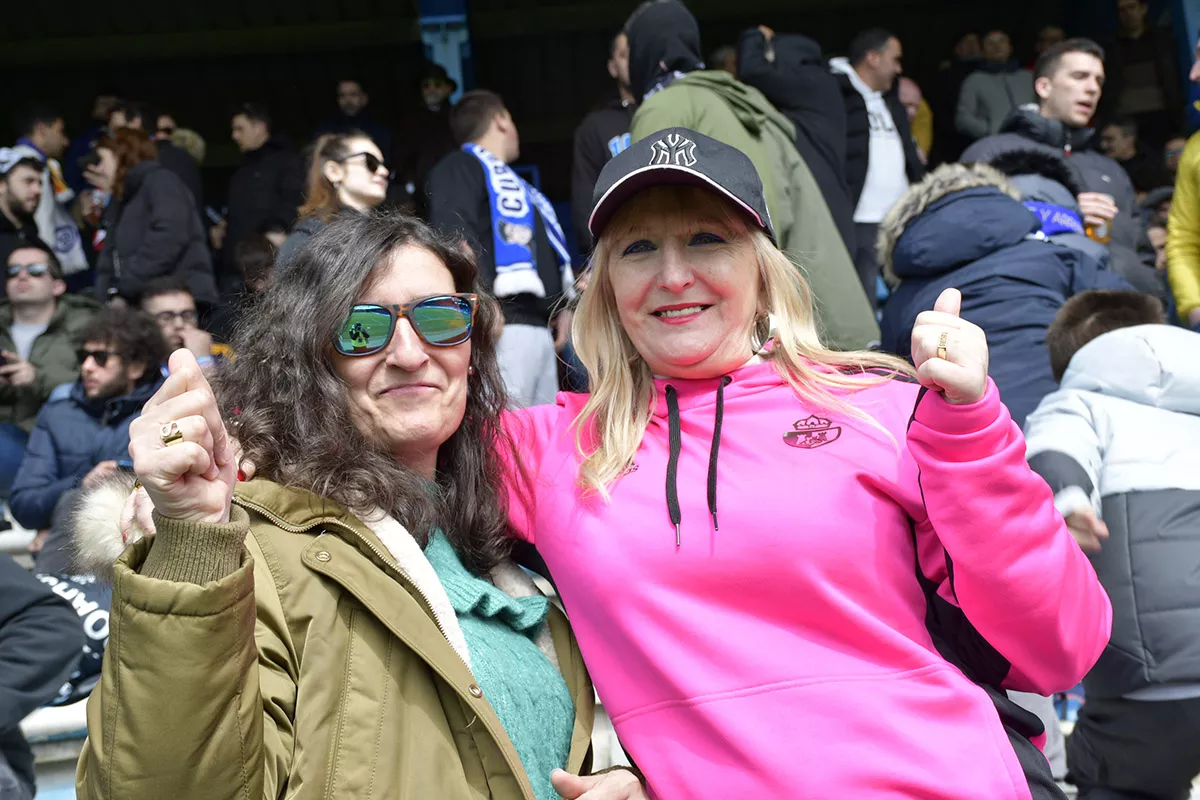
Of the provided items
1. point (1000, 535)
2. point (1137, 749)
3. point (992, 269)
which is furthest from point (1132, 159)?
point (1000, 535)

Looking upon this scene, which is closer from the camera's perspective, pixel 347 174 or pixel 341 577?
pixel 341 577

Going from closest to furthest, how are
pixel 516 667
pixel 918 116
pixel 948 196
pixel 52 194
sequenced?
pixel 516 667 → pixel 948 196 → pixel 52 194 → pixel 918 116

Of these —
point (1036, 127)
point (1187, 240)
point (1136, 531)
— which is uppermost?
point (1036, 127)

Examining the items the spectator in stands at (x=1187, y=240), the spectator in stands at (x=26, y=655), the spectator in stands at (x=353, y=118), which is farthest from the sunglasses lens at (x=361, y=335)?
the spectator in stands at (x=353, y=118)

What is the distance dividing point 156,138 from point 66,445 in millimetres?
3340

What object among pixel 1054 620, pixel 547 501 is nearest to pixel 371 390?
pixel 547 501

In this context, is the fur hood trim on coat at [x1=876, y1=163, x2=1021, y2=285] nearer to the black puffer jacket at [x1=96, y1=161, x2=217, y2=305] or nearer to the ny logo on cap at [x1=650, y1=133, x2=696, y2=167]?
the ny logo on cap at [x1=650, y1=133, x2=696, y2=167]

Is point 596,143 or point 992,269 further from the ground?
point 596,143

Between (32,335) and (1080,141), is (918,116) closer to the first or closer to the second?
(1080,141)

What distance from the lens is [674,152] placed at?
7.64ft

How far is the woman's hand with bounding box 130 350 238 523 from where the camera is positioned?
5.01 ft

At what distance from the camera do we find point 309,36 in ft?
39.0

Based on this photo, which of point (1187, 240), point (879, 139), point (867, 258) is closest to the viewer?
point (1187, 240)

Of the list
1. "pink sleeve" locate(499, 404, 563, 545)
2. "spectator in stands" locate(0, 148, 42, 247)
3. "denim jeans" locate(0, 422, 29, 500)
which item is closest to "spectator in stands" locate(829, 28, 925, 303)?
"pink sleeve" locate(499, 404, 563, 545)
